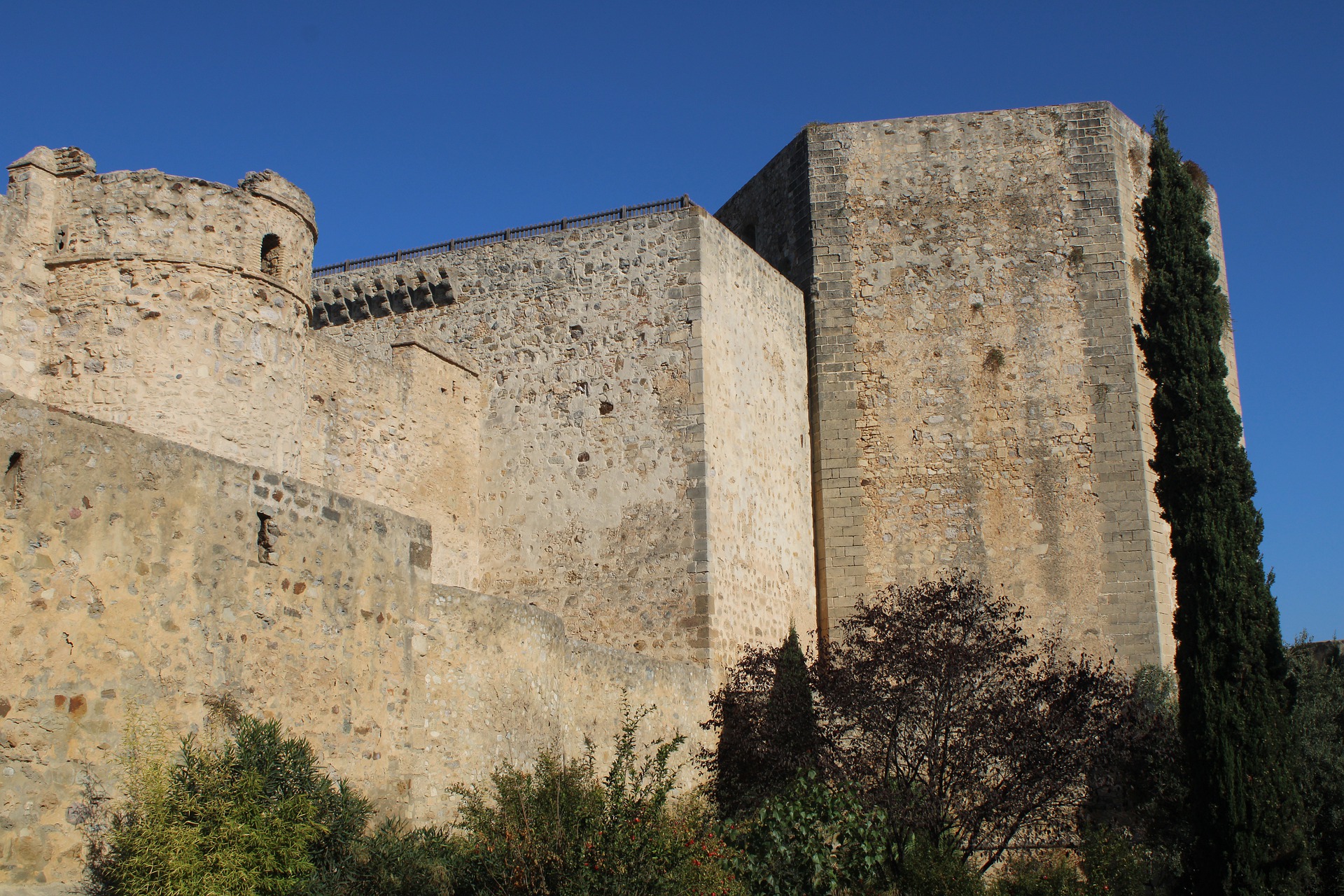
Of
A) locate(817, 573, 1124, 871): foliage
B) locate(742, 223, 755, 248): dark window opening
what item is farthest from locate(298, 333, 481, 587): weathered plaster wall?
locate(742, 223, 755, 248): dark window opening

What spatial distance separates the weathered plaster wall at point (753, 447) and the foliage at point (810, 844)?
4675mm

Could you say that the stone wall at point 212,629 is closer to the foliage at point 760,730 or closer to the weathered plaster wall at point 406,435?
the foliage at point 760,730

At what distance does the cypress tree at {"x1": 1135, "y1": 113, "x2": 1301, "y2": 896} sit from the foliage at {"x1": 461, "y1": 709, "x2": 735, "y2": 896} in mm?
6067

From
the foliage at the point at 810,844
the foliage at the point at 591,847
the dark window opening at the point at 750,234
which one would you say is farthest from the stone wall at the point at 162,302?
the dark window opening at the point at 750,234

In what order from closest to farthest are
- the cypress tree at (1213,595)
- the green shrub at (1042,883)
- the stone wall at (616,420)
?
the green shrub at (1042,883)
the cypress tree at (1213,595)
the stone wall at (616,420)

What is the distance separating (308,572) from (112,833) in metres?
2.07

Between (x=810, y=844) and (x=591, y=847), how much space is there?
276 centimetres

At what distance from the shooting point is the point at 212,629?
7289 mm

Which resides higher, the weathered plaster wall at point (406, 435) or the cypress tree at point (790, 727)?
the weathered plaster wall at point (406, 435)

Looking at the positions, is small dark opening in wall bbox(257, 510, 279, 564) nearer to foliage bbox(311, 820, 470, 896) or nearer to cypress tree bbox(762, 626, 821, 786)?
foliage bbox(311, 820, 470, 896)

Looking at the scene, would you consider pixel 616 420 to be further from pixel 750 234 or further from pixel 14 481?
pixel 14 481

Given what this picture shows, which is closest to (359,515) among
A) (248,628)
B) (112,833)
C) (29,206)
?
(248,628)

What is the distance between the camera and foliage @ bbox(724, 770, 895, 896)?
30.2 ft

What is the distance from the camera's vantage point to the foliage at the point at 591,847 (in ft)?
23.6
